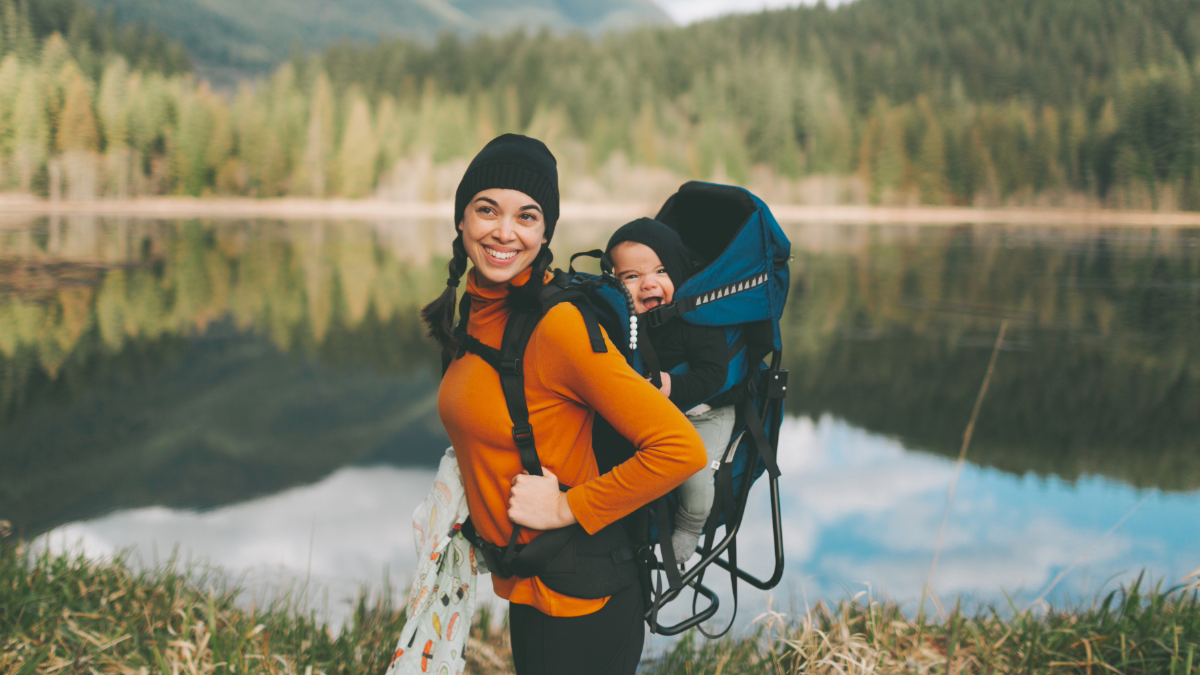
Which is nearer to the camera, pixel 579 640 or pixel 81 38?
pixel 579 640

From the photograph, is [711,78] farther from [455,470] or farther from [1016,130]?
[455,470]

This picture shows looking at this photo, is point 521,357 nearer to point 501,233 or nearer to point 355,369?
point 501,233

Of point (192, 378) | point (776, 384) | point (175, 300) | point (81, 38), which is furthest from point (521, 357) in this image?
point (81, 38)

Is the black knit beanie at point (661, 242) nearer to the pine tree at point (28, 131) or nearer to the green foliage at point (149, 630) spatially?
the green foliage at point (149, 630)

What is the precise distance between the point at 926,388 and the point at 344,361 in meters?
10.6

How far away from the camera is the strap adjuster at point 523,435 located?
1.49 meters

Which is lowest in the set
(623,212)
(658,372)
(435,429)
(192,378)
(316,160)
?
(435,429)

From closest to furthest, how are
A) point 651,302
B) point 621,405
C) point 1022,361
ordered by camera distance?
1. point 621,405
2. point 651,302
3. point 1022,361

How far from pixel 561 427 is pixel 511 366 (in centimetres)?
20

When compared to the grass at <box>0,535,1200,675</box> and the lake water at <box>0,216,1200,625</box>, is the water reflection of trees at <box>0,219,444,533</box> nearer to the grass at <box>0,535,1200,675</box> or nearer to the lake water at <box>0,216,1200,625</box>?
the lake water at <box>0,216,1200,625</box>

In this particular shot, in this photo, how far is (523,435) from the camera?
1.50 m

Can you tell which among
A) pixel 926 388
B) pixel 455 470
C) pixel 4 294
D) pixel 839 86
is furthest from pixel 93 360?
pixel 839 86

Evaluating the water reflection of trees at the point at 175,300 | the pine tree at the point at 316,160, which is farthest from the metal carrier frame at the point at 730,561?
the pine tree at the point at 316,160

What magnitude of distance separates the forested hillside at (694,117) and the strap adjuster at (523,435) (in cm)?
2999
